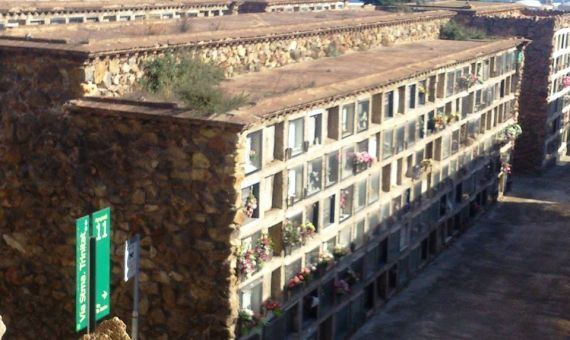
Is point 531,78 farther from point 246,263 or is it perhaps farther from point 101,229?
point 101,229

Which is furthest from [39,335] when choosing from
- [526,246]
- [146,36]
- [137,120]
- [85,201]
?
[526,246]

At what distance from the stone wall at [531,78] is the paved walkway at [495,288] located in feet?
32.8

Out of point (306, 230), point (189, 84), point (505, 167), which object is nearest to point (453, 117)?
point (505, 167)

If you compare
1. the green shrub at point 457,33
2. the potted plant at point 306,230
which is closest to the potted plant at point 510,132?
the green shrub at point 457,33

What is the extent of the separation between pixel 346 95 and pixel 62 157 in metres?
8.48

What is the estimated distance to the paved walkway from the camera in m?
32.4

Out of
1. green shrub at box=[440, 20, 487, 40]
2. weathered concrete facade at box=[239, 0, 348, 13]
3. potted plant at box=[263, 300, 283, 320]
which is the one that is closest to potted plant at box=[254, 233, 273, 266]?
Answer: potted plant at box=[263, 300, 283, 320]

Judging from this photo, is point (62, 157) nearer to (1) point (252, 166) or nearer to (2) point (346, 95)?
(1) point (252, 166)

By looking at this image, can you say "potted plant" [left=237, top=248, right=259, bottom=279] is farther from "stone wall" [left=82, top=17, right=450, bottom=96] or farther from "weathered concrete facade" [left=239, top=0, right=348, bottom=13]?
"weathered concrete facade" [left=239, top=0, right=348, bottom=13]

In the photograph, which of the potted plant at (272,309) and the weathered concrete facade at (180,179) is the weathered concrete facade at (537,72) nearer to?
the weathered concrete facade at (180,179)

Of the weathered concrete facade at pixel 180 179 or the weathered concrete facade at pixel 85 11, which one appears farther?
the weathered concrete facade at pixel 85 11

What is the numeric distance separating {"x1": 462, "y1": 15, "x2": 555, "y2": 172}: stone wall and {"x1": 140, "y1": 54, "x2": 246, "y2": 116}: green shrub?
31.6 m

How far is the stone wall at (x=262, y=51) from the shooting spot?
25.2 m

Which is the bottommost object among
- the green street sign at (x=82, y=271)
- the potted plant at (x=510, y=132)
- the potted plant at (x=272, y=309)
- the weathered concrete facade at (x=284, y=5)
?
the potted plant at (x=272, y=309)
